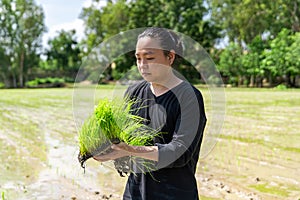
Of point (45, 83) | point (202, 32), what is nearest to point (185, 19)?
point (202, 32)

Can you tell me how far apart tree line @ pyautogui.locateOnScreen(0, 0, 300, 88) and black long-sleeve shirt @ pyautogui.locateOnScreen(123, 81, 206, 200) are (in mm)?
28466

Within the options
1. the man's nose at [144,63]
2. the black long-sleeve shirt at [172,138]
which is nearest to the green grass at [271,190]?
the black long-sleeve shirt at [172,138]

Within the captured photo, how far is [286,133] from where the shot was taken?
27.5ft

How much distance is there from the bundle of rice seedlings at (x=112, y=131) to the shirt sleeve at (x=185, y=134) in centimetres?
11

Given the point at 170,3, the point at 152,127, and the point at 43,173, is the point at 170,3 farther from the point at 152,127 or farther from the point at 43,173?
the point at 152,127

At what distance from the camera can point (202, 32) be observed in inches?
1427

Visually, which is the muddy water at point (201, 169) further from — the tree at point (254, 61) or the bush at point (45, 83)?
the bush at point (45, 83)

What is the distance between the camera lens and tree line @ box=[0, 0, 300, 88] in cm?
3158

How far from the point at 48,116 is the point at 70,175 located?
7.39 metres

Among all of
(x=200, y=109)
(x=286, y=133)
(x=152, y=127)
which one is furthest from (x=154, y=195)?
(x=286, y=133)

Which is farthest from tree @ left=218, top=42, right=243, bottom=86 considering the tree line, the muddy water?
the muddy water

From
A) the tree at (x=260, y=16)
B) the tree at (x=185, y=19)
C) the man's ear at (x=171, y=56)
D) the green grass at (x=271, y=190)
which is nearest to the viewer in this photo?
the man's ear at (x=171, y=56)

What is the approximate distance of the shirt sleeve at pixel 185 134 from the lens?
58.5 inches

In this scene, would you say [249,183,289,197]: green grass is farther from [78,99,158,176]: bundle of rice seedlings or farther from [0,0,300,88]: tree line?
[0,0,300,88]: tree line
